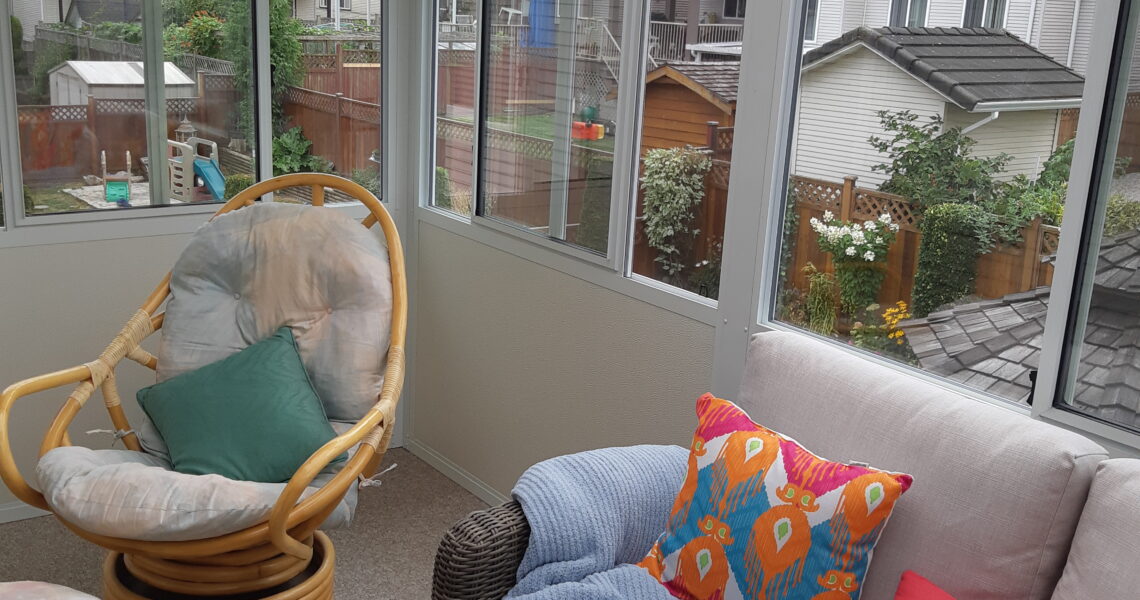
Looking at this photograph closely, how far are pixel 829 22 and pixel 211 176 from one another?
2.00 meters

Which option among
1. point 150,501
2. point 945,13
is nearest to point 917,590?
point 945,13

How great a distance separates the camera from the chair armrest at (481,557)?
179 cm

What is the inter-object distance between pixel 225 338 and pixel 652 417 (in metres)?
1.10

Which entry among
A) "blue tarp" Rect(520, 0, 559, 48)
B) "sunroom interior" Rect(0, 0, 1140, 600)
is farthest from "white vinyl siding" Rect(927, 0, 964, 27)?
"blue tarp" Rect(520, 0, 559, 48)

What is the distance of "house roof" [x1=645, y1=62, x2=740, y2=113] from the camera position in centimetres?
237

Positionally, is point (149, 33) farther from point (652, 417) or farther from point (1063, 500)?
point (1063, 500)

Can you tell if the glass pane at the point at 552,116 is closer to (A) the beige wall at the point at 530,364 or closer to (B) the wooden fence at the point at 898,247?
(A) the beige wall at the point at 530,364

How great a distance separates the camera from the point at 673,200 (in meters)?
2.60

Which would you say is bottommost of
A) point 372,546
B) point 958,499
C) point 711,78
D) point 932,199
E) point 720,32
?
point 372,546

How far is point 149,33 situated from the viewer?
3014 millimetres

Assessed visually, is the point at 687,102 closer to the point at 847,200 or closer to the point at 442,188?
the point at 847,200

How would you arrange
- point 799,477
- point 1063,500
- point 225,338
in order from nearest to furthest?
point 1063,500
point 799,477
point 225,338

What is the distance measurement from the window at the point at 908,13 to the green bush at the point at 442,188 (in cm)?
179

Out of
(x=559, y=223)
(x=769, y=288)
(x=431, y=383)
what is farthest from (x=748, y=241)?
(x=431, y=383)
